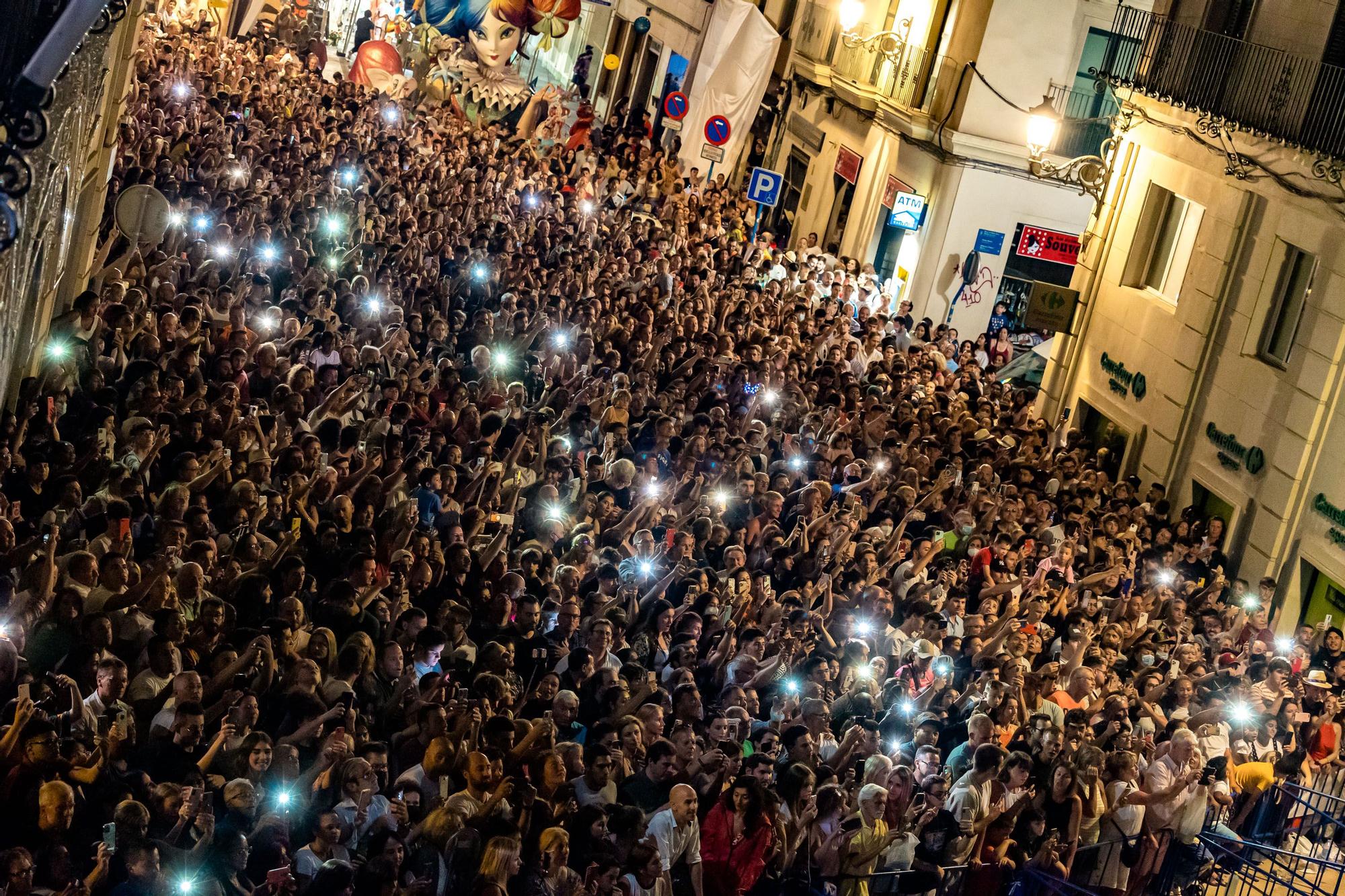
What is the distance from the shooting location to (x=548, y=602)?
36.2ft

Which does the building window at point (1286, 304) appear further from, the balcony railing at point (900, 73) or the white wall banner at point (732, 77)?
the balcony railing at point (900, 73)

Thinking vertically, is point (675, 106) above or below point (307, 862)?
above

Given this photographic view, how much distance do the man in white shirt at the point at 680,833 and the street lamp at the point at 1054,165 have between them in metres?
15.3

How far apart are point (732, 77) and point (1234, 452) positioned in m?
11.6

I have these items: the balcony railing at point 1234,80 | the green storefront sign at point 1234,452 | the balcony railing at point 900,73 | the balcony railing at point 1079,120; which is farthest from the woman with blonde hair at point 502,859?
the balcony railing at point 900,73

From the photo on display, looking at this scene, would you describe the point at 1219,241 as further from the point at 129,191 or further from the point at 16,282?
the point at 16,282

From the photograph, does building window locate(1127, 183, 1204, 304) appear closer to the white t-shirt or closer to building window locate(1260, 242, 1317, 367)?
building window locate(1260, 242, 1317, 367)

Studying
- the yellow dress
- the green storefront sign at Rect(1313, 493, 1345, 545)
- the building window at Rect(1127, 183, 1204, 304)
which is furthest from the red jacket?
the building window at Rect(1127, 183, 1204, 304)

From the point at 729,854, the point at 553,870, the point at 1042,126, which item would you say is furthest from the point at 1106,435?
the point at 553,870

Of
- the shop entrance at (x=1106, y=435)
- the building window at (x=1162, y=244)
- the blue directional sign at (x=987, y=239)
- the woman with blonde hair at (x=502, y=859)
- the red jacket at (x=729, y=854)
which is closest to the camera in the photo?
the woman with blonde hair at (x=502, y=859)

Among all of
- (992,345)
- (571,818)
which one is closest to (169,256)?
(571,818)

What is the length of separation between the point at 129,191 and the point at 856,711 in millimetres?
7067

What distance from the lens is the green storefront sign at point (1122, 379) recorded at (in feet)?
73.8

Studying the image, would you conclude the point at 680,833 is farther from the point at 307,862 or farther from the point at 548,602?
the point at 548,602
